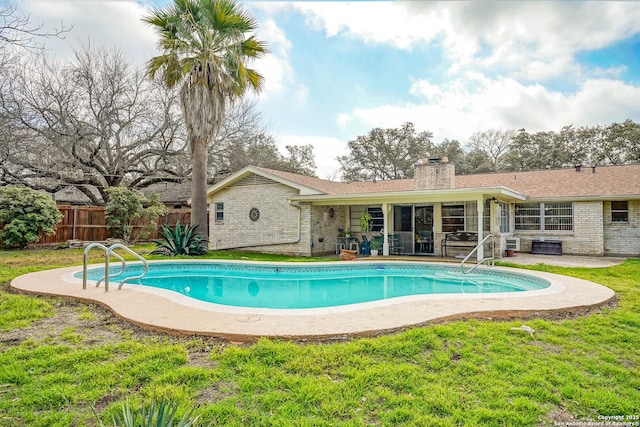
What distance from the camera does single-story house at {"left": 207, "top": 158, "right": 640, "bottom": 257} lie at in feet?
46.0

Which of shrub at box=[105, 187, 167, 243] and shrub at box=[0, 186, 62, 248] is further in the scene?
shrub at box=[105, 187, 167, 243]

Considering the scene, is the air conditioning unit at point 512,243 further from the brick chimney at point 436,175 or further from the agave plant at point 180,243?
the agave plant at point 180,243

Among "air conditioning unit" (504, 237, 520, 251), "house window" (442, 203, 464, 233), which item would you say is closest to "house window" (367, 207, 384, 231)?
"house window" (442, 203, 464, 233)

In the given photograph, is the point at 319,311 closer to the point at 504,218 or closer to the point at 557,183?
the point at 504,218

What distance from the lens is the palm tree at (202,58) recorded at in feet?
46.7

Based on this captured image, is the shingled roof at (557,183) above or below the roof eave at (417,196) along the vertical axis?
above

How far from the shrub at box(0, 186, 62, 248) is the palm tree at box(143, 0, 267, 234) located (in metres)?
6.20

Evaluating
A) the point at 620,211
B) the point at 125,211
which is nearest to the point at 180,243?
the point at 125,211

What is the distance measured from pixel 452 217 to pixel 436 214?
2.10ft

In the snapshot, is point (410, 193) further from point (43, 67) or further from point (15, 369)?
point (43, 67)

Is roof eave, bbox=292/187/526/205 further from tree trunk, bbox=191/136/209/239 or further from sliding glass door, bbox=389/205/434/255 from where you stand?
tree trunk, bbox=191/136/209/239

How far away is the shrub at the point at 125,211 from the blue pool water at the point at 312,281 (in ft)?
26.9

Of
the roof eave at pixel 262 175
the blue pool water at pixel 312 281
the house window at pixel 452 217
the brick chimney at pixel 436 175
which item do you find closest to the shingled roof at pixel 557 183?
the roof eave at pixel 262 175

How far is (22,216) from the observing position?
1498 cm
